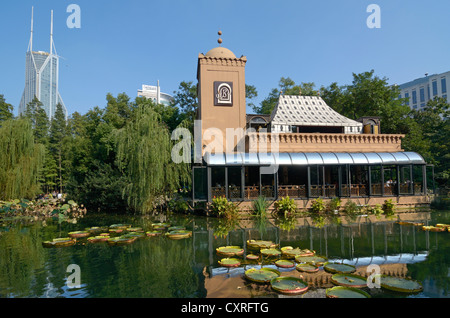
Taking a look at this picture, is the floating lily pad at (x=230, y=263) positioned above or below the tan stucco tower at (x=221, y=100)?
below

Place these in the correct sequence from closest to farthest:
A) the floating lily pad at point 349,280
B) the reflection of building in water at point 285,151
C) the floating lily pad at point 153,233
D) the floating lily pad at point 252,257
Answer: the floating lily pad at point 349,280
the floating lily pad at point 252,257
the floating lily pad at point 153,233
the reflection of building in water at point 285,151

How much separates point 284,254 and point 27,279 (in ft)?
21.9

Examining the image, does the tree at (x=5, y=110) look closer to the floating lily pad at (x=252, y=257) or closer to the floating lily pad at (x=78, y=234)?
the floating lily pad at (x=78, y=234)

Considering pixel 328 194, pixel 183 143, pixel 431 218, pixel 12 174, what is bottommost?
pixel 431 218

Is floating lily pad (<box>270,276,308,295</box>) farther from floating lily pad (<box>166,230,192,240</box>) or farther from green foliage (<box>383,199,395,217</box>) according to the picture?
green foliage (<box>383,199,395,217</box>)

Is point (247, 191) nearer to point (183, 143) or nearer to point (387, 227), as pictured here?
point (183, 143)

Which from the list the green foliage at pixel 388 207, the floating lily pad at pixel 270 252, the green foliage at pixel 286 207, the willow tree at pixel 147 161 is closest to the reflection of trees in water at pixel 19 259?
the willow tree at pixel 147 161

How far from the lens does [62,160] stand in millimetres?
38906

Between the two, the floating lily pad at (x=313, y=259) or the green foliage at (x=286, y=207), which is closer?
the floating lily pad at (x=313, y=259)

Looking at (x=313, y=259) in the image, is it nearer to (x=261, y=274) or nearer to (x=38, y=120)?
(x=261, y=274)

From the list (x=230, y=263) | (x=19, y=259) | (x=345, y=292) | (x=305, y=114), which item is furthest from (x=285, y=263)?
(x=305, y=114)

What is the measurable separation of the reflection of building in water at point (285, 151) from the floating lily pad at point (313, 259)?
8627mm

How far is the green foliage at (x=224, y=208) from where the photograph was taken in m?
14.9
